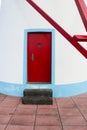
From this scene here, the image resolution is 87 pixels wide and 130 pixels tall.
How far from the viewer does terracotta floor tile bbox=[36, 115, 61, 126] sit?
580 centimetres

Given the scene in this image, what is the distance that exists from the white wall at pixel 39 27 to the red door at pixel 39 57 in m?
0.29

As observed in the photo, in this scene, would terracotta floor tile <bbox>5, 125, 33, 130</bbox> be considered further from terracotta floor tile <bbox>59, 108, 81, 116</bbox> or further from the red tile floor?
terracotta floor tile <bbox>59, 108, 81, 116</bbox>

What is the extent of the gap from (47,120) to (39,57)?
11.6ft

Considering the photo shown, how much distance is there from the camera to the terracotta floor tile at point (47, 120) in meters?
5.80

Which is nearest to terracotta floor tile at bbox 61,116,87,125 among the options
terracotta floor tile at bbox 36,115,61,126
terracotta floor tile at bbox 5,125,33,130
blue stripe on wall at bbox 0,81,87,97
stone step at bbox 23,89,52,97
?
terracotta floor tile at bbox 36,115,61,126

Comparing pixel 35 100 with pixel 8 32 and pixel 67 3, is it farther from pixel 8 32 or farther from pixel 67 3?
pixel 67 3

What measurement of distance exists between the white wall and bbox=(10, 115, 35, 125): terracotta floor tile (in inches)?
114

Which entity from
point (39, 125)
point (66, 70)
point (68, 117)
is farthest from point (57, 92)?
point (39, 125)

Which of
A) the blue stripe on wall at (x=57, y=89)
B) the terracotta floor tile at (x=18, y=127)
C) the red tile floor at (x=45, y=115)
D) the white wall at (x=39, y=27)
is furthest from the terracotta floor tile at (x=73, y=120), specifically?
the white wall at (x=39, y=27)

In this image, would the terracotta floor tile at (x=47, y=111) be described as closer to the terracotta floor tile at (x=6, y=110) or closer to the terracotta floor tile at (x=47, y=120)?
the terracotta floor tile at (x=47, y=120)

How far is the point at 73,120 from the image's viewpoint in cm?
603

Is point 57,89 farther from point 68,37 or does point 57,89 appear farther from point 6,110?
point 68,37

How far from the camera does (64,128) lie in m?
5.44

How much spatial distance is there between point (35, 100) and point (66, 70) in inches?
76.4
